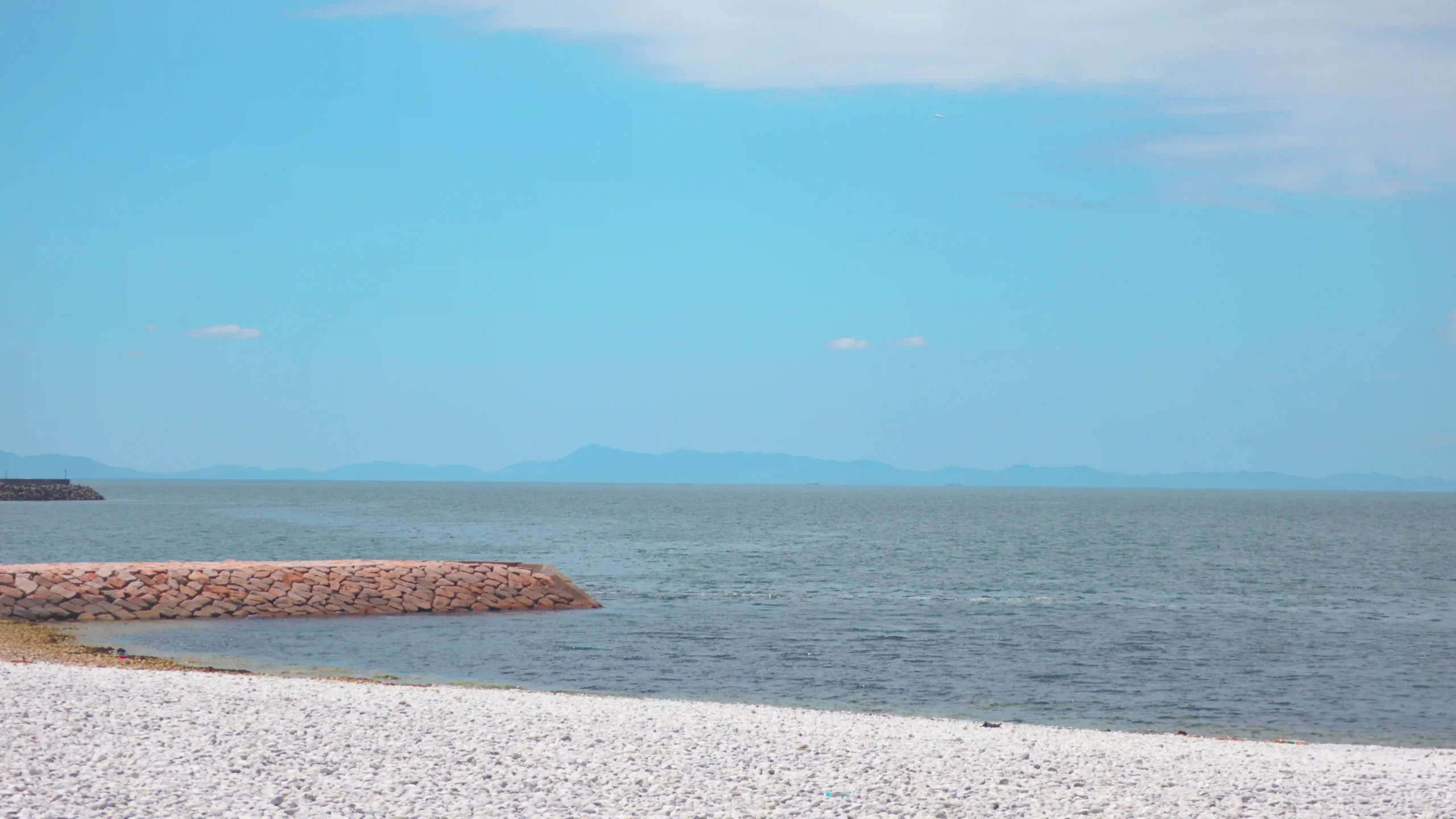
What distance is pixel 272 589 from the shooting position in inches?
1267

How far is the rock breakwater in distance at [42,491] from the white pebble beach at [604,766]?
165 metres

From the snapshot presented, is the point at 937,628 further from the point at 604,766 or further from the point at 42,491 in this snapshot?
the point at 42,491

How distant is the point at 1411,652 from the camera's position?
1083 inches

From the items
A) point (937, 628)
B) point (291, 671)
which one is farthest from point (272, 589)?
point (937, 628)

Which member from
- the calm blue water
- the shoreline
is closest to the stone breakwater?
the calm blue water

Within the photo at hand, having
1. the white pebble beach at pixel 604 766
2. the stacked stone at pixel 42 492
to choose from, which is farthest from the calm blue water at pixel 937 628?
the stacked stone at pixel 42 492

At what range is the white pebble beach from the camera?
31.9 feet

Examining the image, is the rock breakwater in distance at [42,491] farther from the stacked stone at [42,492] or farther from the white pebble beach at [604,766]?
the white pebble beach at [604,766]

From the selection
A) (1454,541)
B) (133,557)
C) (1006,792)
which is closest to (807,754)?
(1006,792)

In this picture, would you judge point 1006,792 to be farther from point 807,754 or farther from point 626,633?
point 626,633

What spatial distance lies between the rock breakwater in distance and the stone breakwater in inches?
5663

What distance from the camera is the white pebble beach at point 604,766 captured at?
972cm

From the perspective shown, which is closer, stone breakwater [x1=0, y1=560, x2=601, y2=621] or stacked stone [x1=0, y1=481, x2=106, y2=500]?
stone breakwater [x1=0, y1=560, x2=601, y2=621]

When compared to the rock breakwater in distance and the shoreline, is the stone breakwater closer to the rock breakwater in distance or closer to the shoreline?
the shoreline
